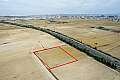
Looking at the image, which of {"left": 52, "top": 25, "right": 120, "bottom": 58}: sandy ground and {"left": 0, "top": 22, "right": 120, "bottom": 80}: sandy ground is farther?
{"left": 52, "top": 25, "right": 120, "bottom": 58}: sandy ground

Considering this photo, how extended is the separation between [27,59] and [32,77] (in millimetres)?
6275

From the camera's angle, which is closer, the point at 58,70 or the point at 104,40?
the point at 58,70

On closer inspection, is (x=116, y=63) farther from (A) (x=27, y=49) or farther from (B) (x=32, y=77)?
(A) (x=27, y=49)

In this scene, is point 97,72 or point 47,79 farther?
point 97,72

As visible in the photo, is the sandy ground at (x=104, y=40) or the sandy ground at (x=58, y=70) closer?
the sandy ground at (x=58, y=70)

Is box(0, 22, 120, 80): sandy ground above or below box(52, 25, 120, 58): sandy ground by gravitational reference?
below

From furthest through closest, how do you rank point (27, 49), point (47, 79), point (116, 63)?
1. point (27, 49)
2. point (116, 63)
3. point (47, 79)

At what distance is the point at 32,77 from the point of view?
54.0 feet

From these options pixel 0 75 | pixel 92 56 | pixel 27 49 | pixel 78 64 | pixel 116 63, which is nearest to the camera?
pixel 0 75

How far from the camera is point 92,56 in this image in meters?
23.1

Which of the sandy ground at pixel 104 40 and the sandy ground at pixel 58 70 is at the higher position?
the sandy ground at pixel 104 40

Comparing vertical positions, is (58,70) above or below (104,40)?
below

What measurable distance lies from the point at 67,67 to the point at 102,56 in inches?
204

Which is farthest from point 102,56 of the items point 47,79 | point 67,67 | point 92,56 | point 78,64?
point 47,79
